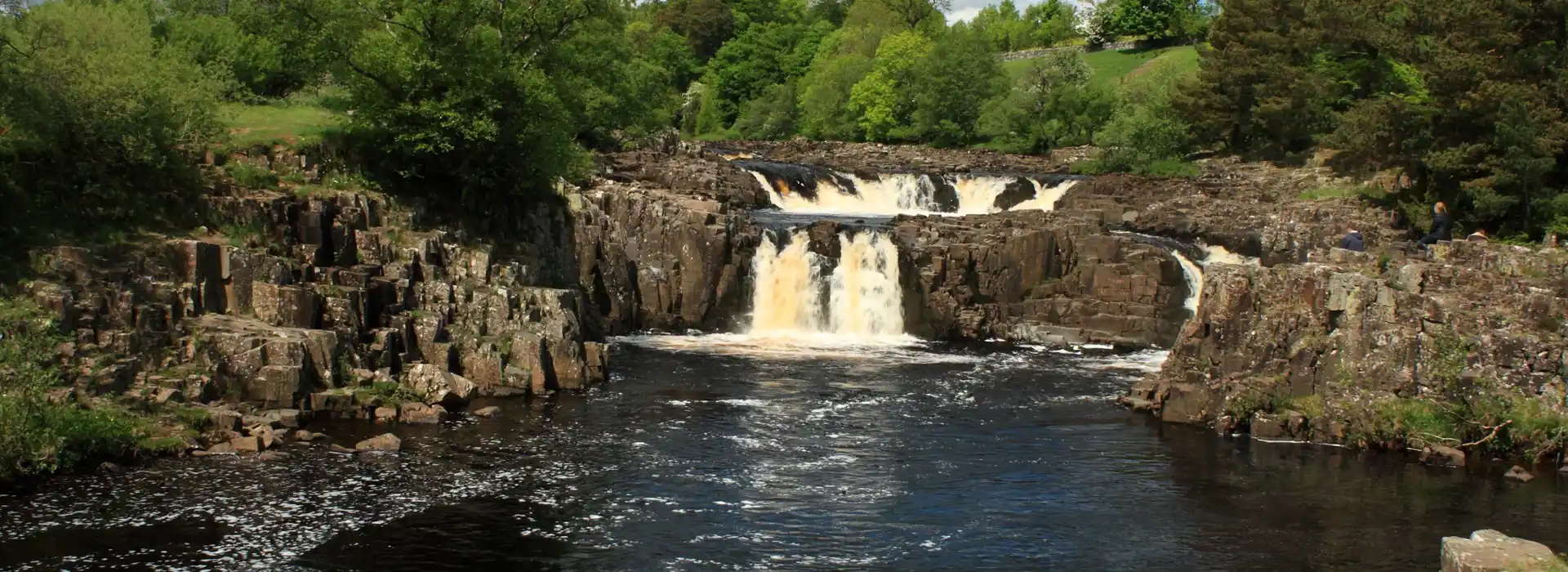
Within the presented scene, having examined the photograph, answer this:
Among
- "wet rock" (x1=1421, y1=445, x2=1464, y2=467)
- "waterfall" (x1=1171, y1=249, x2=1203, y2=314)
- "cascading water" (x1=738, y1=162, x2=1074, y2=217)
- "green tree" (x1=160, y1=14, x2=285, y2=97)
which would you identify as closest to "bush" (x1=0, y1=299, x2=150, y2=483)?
"green tree" (x1=160, y1=14, x2=285, y2=97)

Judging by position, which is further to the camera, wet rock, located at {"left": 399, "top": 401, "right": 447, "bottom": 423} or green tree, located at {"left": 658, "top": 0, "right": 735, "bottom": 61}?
green tree, located at {"left": 658, "top": 0, "right": 735, "bottom": 61}

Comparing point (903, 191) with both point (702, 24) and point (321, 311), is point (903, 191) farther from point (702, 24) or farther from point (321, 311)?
point (702, 24)

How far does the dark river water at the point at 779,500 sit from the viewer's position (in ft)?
81.0

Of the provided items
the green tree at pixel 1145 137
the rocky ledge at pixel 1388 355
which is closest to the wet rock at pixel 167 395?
the rocky ledge at pixel 1388 355

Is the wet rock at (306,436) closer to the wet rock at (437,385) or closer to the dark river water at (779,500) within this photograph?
the dark river water at (779,500)

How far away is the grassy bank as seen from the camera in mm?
27797

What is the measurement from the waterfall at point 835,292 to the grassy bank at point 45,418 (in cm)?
2754

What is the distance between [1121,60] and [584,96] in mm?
79544

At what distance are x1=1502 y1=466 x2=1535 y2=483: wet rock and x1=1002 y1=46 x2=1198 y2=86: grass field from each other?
8326 cm

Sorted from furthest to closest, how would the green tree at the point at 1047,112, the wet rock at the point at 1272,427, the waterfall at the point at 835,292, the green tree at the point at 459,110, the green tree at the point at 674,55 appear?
1. the green tree at the point at 674,55
2. the green tree at the point at 1047,112
3. the waterfall at the point at 835,292
4. the green tree at the point at 459,110
5. the wet rock at the point at 1272,427

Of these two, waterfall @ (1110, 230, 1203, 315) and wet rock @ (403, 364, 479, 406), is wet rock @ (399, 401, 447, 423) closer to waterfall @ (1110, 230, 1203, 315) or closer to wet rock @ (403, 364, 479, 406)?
wet rock @ (403, 364, 479, 406)

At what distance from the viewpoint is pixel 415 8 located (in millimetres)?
46281

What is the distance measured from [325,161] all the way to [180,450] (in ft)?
54.1

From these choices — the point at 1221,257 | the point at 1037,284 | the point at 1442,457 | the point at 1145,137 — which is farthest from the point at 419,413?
the point at 1145,137
